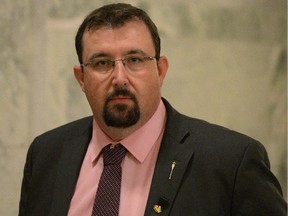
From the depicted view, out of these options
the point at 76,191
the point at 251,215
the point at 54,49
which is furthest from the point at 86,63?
the point at 251,215

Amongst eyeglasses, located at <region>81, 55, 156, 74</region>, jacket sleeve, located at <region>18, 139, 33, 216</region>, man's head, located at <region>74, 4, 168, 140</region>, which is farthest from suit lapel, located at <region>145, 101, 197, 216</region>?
jacket sleeve, located at <region>18, 139, 33, 216</region>

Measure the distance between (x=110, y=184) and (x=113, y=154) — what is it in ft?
0.37

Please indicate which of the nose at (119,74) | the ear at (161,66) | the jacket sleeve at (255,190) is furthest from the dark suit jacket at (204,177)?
the nose at (119,74)

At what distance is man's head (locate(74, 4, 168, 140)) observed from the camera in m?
1.61

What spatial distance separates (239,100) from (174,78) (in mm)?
344

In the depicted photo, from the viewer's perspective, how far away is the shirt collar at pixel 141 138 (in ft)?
5.36

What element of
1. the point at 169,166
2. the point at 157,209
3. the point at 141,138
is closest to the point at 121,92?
the point at 141,138

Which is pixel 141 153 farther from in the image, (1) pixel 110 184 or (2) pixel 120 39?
(2) pixel 120 39

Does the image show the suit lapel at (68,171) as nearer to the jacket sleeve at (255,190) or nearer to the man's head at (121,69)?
the man's head at (121,69)

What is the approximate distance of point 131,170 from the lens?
1.62m

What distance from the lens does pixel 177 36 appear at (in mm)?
2350

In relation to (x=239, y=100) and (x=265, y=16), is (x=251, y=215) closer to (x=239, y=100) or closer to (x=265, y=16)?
(x=239, y=100)

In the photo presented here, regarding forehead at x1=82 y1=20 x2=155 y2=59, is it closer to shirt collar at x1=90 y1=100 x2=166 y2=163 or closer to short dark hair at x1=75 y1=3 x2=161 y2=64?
short dark hair at x1=75 y1=3 x2=161 y2=64

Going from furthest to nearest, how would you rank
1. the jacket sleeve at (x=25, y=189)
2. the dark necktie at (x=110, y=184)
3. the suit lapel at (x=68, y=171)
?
the jacket sleeve at (x=25, y=189), the suit lapel at (x=68, y=171), the dark necktie at (x=110, y=184)
